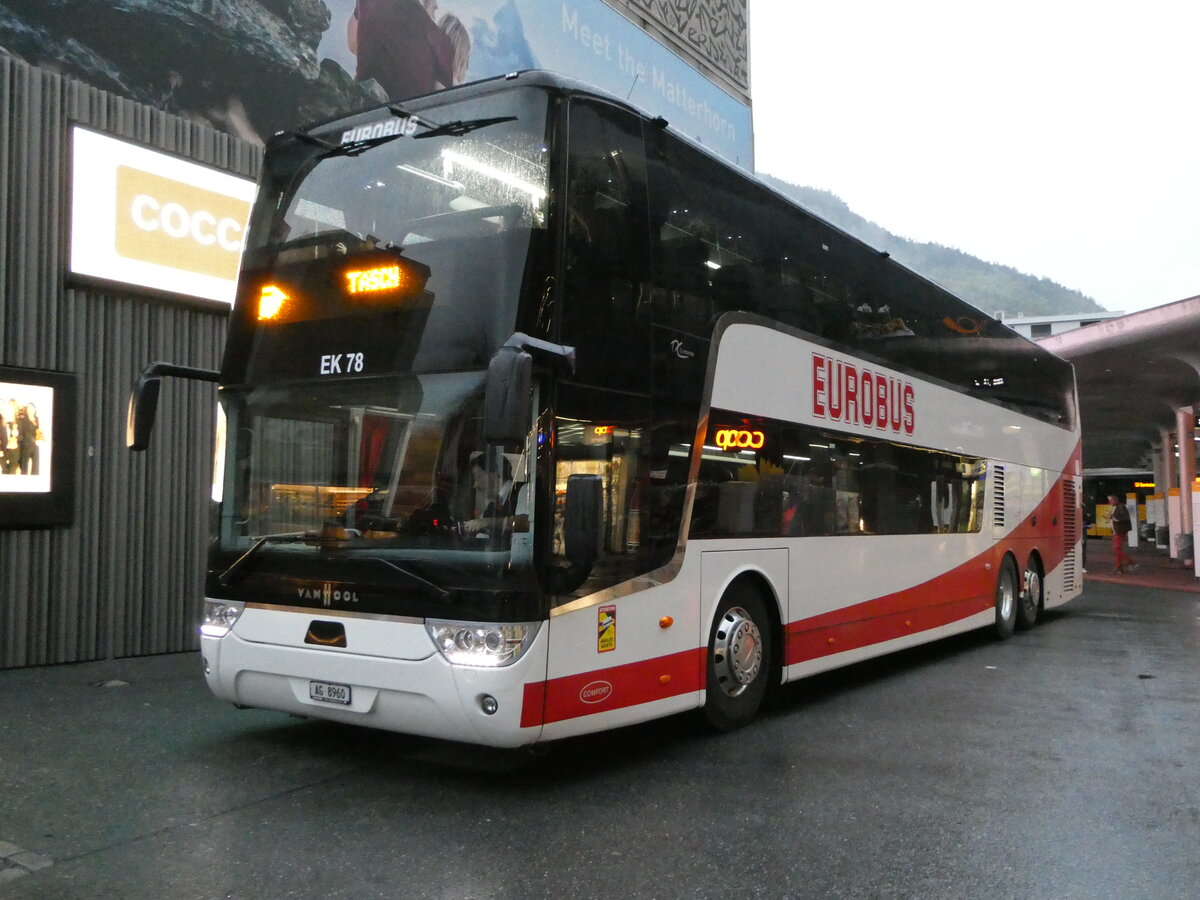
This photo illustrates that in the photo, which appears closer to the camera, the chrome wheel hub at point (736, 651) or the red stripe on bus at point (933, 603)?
the chrome wheel hub at point (736, 651)

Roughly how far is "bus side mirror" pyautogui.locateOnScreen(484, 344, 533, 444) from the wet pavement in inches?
75.1

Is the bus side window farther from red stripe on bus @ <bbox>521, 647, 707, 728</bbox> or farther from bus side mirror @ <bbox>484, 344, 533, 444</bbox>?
red stripe on bus @ <bbox>521, 647, 707, 728</bbox>

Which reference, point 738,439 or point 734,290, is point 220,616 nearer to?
point 738,439

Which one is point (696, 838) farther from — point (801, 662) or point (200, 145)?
point (200, 145)

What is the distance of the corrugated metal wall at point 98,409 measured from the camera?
30.9 feet

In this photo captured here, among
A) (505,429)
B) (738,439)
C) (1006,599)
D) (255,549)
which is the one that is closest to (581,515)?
(505,429)

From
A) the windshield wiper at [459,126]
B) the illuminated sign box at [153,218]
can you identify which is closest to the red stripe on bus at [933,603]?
the windshield wiper at [459,126]

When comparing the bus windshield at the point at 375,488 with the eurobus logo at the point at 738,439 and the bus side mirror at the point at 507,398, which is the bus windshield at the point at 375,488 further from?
the eurobus logo at the point at 738,439

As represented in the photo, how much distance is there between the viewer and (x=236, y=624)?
244 inches

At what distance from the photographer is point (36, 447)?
9508mm

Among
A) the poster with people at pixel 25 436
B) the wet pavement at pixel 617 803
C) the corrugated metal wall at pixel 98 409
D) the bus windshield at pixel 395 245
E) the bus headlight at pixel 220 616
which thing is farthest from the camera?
the corrugated metal wall at pixel 98 409

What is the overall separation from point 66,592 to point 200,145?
468 centimetres

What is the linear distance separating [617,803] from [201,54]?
449 inches

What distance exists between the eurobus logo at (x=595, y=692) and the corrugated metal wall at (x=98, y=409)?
6.22 metres
